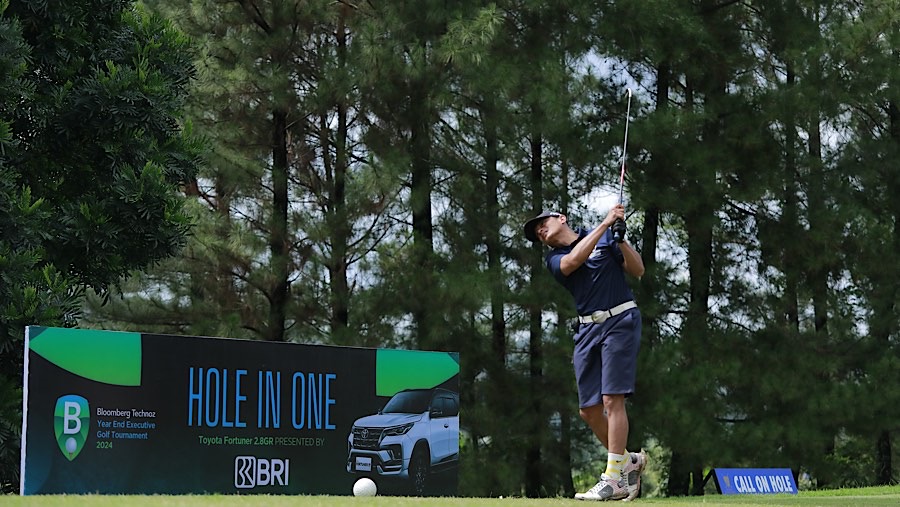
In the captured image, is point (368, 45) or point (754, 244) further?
point (754, 244)

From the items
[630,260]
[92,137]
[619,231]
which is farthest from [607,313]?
[92,137]

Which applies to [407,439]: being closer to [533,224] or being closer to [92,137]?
[533,224]

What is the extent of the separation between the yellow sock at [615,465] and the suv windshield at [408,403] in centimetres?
238

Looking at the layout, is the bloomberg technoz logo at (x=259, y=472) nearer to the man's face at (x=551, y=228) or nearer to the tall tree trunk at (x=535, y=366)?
the man's face at (x=551, y=228)

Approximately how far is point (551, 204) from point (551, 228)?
10.1 m

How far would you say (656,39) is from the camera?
1645 centimetres

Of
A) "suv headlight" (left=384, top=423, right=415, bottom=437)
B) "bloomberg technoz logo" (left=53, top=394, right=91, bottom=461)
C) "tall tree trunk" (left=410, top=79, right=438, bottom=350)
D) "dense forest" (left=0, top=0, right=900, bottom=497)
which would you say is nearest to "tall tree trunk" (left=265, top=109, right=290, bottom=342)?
"dense forest" (left=0, top=0, right=900, bottom=497)

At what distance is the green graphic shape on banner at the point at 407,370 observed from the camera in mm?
8391

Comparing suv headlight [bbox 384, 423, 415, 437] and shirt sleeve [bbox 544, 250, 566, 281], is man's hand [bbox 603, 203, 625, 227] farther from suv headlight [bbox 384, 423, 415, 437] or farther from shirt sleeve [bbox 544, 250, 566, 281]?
suv headlight [bbox 384, 423, 415, 437]

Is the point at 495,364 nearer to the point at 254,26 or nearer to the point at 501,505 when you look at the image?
the point at 254,26

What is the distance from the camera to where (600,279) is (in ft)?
21.4

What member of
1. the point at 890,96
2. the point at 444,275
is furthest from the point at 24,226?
the point at 890,96

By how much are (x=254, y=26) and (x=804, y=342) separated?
9.13 metres

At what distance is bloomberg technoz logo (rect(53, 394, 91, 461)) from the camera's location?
6840 millimetres
